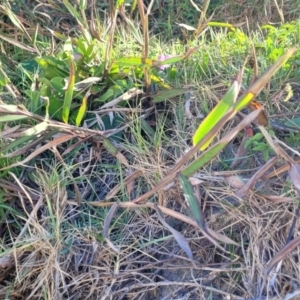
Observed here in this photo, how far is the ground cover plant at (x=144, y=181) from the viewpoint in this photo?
1.10 m

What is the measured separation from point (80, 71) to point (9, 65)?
369mm

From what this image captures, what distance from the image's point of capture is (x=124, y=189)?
1.23m

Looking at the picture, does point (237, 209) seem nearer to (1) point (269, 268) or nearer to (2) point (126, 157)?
(1) point (269, 268)

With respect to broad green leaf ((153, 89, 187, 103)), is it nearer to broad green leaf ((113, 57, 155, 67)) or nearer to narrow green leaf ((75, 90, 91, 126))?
broad green leaf ((113, 57, 155, 67))

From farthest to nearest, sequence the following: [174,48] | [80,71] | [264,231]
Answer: [174,48] < [80,71] < [264,231]

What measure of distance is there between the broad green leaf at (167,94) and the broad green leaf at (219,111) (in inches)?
21.7

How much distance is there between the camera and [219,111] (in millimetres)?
792

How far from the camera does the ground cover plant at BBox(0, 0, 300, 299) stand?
1.10 m

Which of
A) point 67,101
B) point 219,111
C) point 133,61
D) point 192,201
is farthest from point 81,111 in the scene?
point 219,111

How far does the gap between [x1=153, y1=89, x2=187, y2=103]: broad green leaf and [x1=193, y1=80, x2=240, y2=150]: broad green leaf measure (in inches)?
21.7

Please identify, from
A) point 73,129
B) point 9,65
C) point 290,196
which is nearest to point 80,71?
Answer: point 73,129

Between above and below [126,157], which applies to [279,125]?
above

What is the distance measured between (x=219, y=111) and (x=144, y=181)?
0.50 m

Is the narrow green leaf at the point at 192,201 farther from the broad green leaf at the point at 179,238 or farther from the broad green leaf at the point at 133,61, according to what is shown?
the broad green leaf at the point at 133,61
